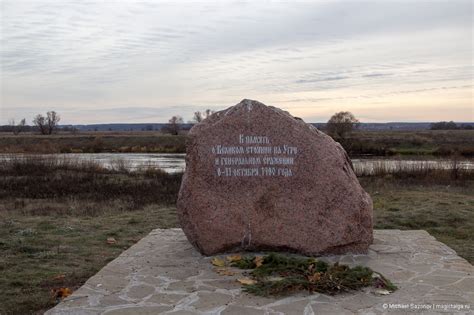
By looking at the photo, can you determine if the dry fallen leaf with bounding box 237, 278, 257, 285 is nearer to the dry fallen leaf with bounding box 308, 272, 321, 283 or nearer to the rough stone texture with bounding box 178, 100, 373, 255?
the dry fallen leaf with bounding box 308, 272, 321, 283

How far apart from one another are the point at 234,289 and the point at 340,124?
133 feet

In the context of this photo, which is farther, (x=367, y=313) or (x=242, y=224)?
(x=242, y=224)

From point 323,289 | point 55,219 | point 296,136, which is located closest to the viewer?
point 323,289

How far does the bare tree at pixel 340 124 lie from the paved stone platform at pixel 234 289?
37.1 meters

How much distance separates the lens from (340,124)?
4584 cm

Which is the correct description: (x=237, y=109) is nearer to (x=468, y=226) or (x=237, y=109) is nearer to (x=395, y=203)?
(x=468, y=226)

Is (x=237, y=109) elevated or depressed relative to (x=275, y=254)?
elevated

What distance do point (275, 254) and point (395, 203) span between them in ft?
24.9

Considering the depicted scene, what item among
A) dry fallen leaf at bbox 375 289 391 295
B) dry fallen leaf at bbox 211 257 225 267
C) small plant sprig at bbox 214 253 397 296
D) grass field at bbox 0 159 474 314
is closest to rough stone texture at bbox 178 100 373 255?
dry fallen leaf at bbox 211 257 225 267

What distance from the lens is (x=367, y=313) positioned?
18.2 ft

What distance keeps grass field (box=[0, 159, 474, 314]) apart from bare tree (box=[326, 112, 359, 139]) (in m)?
22.1

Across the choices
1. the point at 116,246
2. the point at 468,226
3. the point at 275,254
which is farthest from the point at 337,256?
the point at 468,226

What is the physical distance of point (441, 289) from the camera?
636cm

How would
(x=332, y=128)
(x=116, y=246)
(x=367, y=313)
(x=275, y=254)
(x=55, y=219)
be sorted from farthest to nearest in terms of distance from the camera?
1. (x=332, y=128)
2. (x=55, y=219)
3. (x=116, y=246)
4. (x=275, y=254)
5. (x=367, y=313)
